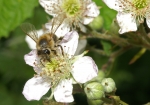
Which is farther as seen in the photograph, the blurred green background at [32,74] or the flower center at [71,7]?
the blurred green background at [32,74]

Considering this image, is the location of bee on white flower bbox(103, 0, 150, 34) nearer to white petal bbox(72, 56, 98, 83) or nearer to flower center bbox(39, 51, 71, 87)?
white petal bbox(72, 56, 98, 83)

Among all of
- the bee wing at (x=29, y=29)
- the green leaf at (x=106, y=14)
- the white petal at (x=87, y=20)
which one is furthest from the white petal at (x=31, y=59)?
the green leaf at (x=106, y=14)

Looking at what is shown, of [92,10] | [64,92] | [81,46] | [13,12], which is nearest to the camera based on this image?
[64,92]

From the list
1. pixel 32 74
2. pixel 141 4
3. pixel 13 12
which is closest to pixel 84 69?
pixel 141 4

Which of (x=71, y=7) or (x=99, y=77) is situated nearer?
(x=99, y=77)

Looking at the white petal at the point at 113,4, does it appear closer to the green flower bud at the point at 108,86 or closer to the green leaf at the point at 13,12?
the green flower bud at the point at 108,86

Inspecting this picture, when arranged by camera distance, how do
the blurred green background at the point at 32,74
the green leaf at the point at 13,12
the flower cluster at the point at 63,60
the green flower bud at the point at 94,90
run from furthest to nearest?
the blurred green background at the point at 32,74 < the green leaf at the point at 13,12 < the flower cluster at the point at 63,60 < the green flower bud at the point at 94,90

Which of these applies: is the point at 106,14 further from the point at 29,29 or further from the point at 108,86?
the point at 108,86

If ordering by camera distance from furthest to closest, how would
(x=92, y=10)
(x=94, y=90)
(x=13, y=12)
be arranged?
(x=13, y=12) → (x=92, y=10) → (x=94, y=90)
